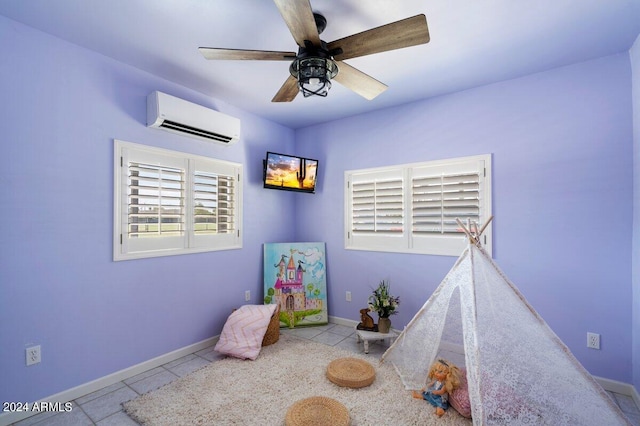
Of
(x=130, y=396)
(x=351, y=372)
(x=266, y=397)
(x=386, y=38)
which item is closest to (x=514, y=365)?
(x=351, y=372)

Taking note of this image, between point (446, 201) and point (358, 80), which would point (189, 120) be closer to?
point (358, 80)

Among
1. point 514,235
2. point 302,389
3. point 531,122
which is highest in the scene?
point 531,122

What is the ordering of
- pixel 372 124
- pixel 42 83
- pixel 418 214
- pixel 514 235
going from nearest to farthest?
pixel 42 83
pixel 514 235
pixel 418 214
pixel 372 124

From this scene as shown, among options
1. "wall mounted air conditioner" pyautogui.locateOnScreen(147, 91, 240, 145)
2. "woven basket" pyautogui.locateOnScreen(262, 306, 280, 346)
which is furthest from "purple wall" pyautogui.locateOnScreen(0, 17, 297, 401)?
"woven basket" pyautogui.locateOnScreen(262, 306, 280, 346)

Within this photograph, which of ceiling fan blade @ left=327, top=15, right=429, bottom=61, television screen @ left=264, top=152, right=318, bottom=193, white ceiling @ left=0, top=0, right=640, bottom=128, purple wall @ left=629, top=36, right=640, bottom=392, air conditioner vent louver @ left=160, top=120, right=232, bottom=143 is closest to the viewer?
ceiling fan blade @ left=327, top=15, right=429, bottom=61

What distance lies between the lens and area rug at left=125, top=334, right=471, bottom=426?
1956 millimetres

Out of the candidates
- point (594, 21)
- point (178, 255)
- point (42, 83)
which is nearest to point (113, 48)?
point (42, 83)

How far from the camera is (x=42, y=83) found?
2.11m

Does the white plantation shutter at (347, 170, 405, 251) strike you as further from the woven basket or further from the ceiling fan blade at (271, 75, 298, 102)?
the ceiling fan blade at (271, 75, 298, 102)

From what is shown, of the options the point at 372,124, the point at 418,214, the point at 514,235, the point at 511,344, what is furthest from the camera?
the point at 372,124

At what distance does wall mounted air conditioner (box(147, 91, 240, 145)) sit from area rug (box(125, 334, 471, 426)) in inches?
87.6

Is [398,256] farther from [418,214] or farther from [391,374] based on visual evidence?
[391,374]

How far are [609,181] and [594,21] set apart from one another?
3.99 feet

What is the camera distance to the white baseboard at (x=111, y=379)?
1.94 metres
